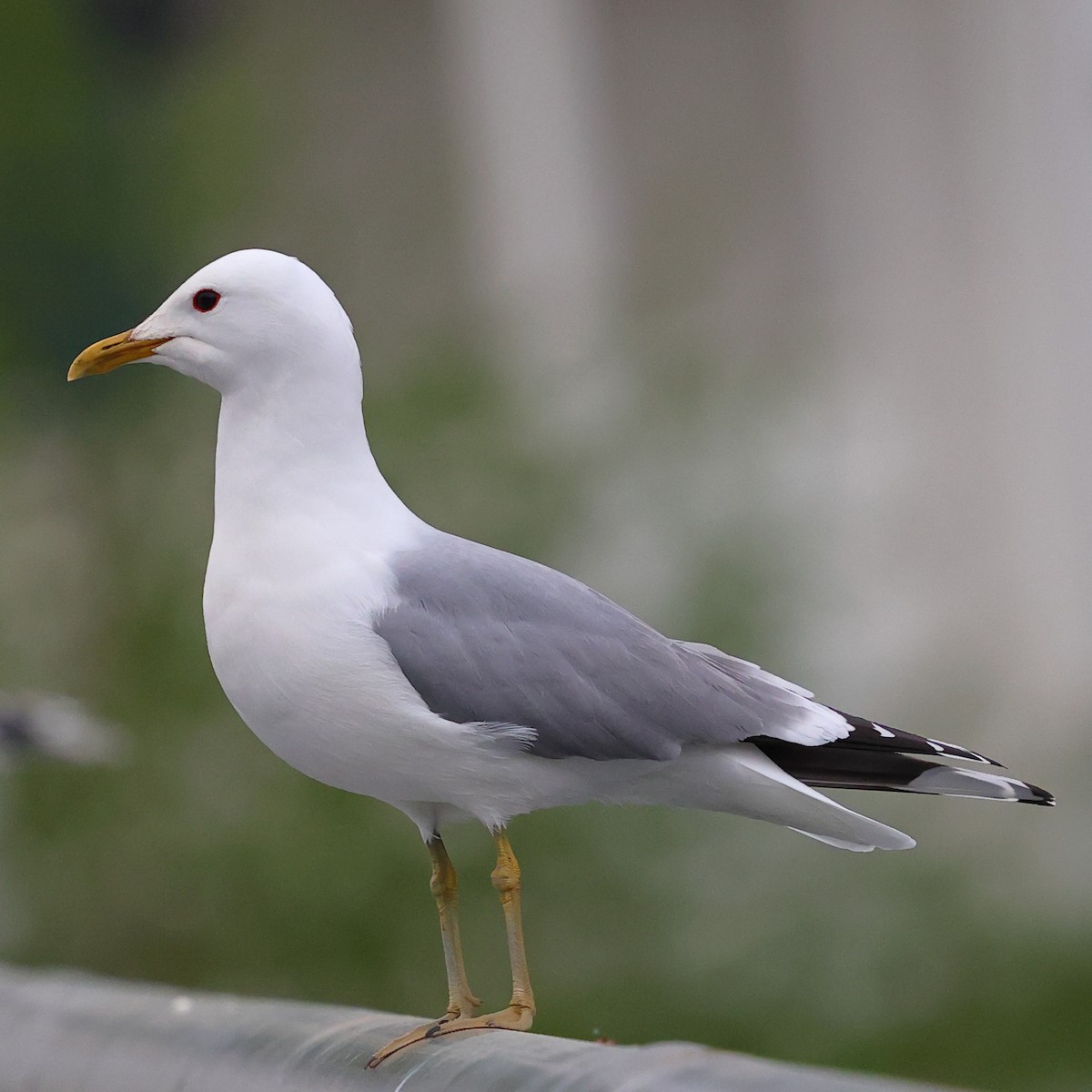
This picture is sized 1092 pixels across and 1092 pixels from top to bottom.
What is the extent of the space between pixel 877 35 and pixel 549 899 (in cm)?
228

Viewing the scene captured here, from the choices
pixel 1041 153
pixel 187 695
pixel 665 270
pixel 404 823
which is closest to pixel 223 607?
pixel 404 823

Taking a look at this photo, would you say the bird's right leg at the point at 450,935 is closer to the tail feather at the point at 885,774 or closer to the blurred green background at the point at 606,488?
the tail feather at the point at 885,774

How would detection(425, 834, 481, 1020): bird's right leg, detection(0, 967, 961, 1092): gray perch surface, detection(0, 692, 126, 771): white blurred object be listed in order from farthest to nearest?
detection(0, 692, 126, 771): white blurred object, detection(425, 834, 481, 1020): bird's right leg, detection(0, 967, 961, 1092): gray perch surface

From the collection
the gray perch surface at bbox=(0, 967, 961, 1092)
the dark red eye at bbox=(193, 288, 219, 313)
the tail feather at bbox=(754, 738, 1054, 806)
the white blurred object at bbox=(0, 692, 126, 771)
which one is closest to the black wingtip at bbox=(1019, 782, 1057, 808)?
the tail feather at bbox=(754, 738, 1054, 806)

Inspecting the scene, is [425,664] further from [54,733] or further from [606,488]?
[606,488]

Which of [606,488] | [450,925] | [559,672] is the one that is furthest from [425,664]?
[606,488]

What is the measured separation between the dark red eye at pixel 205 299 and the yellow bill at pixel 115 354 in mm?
24

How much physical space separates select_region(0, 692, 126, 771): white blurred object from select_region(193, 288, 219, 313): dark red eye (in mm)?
1290

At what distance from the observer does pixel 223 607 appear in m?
0.83

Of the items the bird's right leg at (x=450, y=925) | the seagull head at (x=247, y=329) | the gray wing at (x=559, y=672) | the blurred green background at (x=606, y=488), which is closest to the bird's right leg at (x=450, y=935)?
the bird's right leg at (x=450, y=925)

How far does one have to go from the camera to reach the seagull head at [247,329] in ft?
2.84

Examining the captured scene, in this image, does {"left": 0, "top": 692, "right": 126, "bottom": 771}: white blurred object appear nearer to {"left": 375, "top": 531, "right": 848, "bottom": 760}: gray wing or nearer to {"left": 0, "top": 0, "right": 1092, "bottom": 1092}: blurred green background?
{"left": 0, "top": 0, "right": 1092, "bottom": 1092}: blurred green background

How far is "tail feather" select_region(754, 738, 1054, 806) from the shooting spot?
81 cm

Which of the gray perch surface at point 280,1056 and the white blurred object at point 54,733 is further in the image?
the white blurred object at point 54,733
